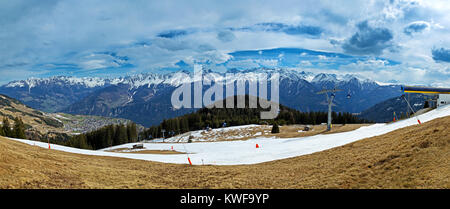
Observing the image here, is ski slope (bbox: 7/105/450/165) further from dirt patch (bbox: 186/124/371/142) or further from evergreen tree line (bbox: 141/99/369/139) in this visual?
evergreen tree line (bbox: 141/99/369/139)

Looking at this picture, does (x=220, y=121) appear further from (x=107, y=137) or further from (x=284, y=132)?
(x=284, y=132)

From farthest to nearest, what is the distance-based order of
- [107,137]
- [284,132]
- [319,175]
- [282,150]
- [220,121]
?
[220,121] < [107,137] < [284,132] < [282,150] < [319,175]

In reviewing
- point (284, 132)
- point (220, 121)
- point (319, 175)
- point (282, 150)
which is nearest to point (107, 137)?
point (220, 121)

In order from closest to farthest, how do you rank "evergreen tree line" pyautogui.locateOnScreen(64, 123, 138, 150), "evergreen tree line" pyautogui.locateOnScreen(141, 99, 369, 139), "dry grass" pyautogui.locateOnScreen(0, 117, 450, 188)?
"dry grass" pyautogui.locateOnScreen(0, 117, 450, 188), "evergreen tree line" pyautogui.locateOnScreen(64, 123, 138, 150), "evergreen tree line" pyautogui.locateOnScreen(141, 99, 369, 139)

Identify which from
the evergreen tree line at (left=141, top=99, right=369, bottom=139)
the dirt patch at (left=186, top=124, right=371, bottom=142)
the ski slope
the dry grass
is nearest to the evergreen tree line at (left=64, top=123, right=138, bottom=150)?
the evergreen tree line at (left=141, top=99, right=369, bottom=139)

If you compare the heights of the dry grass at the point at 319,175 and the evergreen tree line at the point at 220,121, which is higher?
the dry grass at the point at 319,175

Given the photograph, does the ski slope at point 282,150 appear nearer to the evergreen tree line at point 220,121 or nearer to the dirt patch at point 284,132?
the dirt patch at point 284,132

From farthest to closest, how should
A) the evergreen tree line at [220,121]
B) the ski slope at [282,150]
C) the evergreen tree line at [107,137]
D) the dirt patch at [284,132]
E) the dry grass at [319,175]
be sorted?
the evergreen tree line at [220,121]
the evergreen tree line at [107,137]
the dirt patch at [284,132]
the ski slope at [282,150]
the dry grass at [319,175]

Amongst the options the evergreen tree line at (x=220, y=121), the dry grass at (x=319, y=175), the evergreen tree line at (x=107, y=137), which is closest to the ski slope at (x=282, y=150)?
the dry grass at (x=319, y=175)
